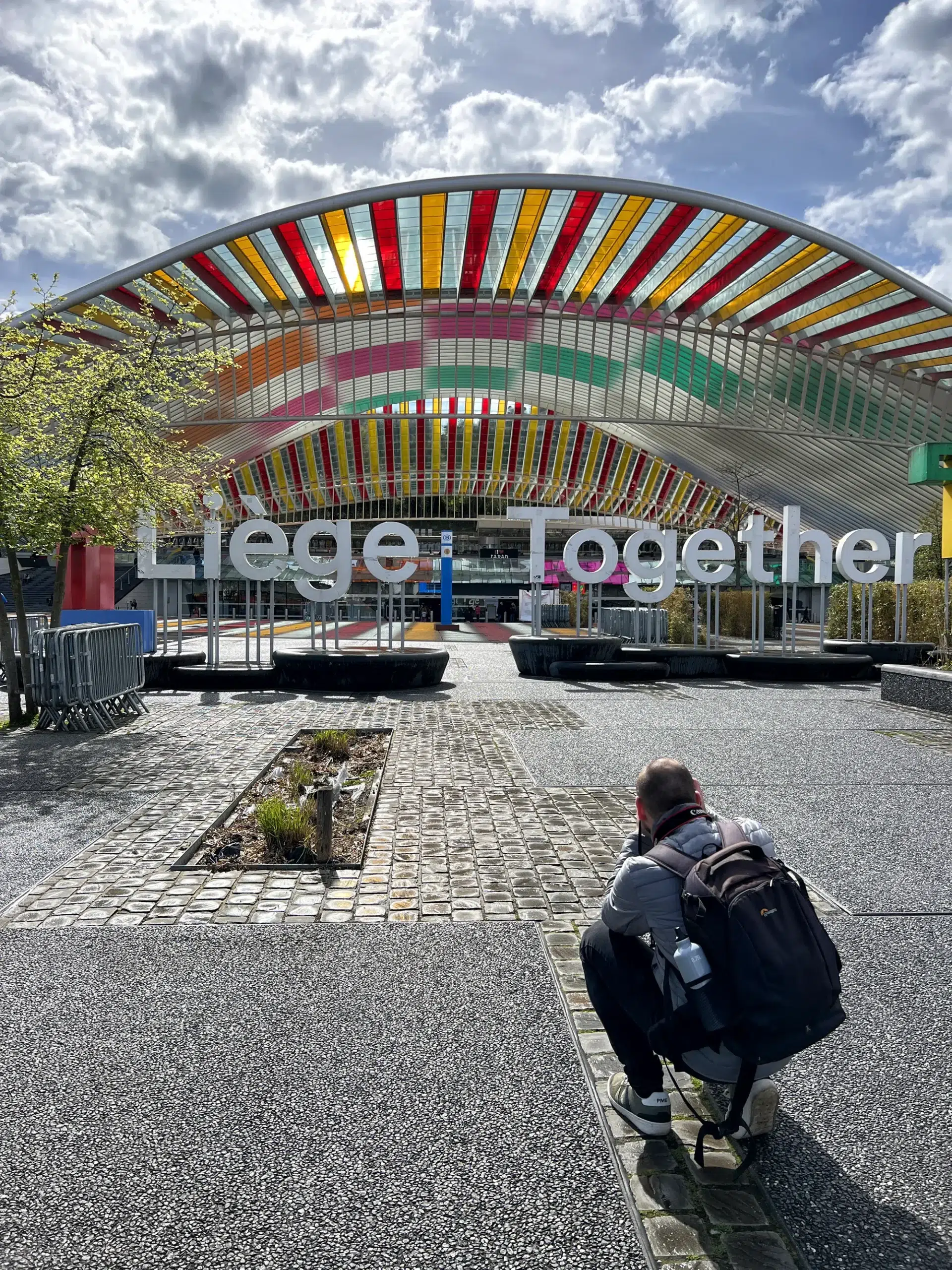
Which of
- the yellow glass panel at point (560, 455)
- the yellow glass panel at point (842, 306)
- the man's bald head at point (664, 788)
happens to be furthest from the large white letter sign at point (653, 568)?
the yellow glass panel at point (560, 455)

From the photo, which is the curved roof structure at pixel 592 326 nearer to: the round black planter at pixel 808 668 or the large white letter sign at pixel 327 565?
the large white letter sign at pixel 327 565

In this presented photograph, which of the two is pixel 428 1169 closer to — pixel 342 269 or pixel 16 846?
pixel 16 846

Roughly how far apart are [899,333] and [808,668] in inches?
835

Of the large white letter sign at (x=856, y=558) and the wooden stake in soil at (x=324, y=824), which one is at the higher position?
the large white letter sign at (x=856, y=558)

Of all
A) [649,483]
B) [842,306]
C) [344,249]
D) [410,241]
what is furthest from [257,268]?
[649,483]

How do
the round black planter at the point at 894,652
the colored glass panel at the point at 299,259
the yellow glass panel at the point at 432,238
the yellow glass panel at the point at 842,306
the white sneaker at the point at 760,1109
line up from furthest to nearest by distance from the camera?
the yellow glass panel at the point at 842,306 → the colored glass panel at the point at 299,259 → the yellow glass panel at the point at 432,238 → the round black planter at the point at 894,652 → the white sneaker at the point at 760,1109

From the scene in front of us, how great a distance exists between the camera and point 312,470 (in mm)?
64250

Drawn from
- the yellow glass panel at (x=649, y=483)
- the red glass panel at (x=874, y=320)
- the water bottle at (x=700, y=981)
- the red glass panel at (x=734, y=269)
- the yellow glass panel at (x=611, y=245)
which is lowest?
the water bottle at (x=700, y=981)

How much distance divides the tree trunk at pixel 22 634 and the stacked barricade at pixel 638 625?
16.3 meters

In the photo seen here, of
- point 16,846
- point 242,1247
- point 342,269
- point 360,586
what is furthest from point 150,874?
point 360,586

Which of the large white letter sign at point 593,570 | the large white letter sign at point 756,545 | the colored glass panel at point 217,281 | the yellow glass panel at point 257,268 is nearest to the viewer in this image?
the large white letter sign at point 593,570

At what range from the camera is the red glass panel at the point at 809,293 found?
31.0 m

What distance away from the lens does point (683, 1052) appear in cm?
272

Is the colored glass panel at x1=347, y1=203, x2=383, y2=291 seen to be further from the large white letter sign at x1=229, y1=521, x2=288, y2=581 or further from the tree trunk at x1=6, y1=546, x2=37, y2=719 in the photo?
the tree trunk at x1=6, y1=546, x2=37, y2=719
